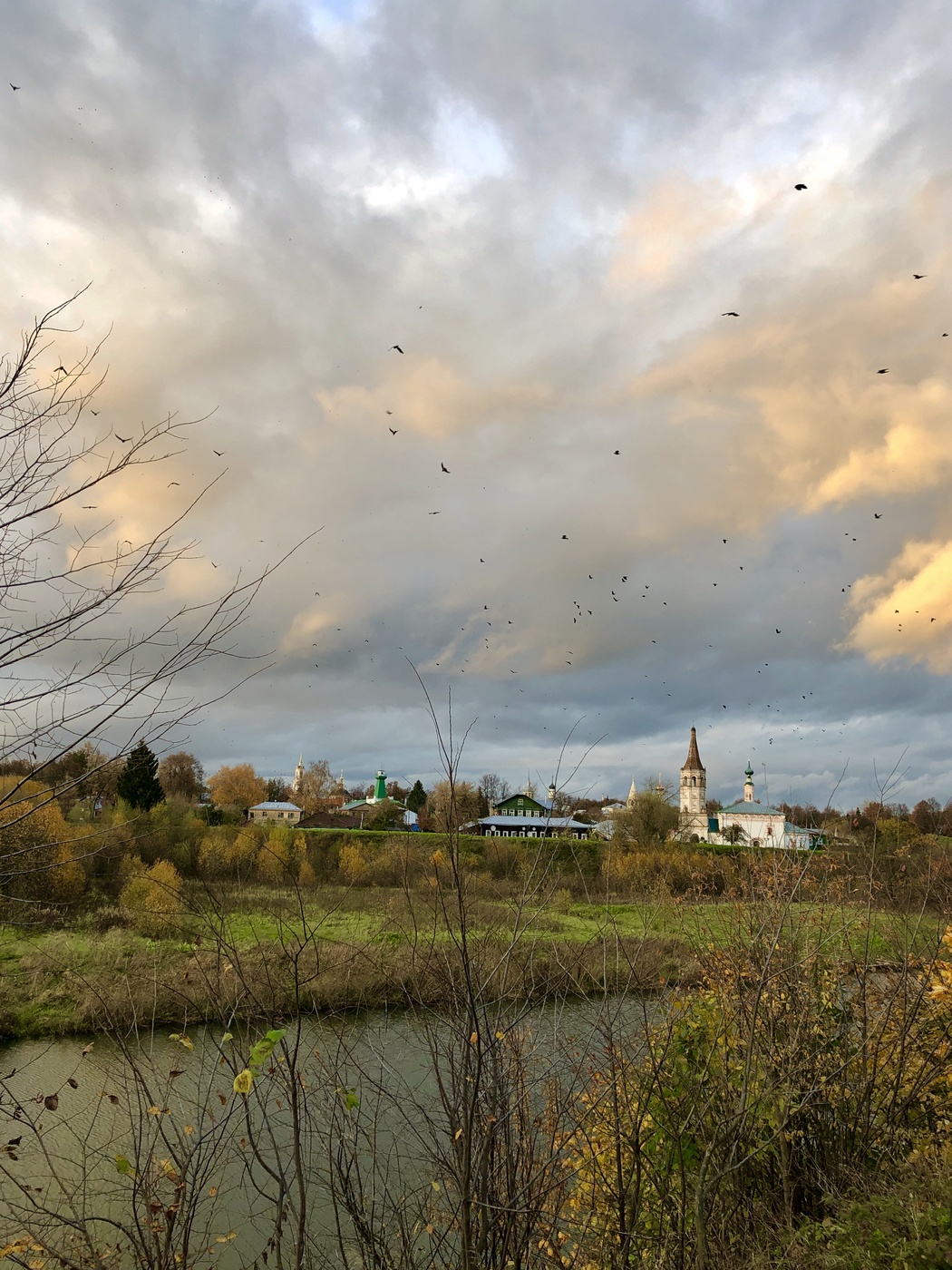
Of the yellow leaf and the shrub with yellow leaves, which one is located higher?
the yellow leaf

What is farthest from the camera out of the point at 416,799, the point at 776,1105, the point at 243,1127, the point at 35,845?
the point at 416,799

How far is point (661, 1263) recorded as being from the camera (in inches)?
130

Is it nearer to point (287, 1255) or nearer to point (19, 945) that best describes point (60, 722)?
point (287, 1255)

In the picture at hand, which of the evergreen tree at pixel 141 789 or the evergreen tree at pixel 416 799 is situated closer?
the evergreen tree at pixel 141 789

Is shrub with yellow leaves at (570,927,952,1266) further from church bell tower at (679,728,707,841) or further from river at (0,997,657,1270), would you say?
church bell tower at (679,728,707,841)

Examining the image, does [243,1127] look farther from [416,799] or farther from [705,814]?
[705,814]

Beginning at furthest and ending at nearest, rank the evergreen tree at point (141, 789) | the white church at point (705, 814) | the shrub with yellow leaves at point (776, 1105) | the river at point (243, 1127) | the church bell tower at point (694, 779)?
the church bell tower at point (694, 779)
the white church at point (705, 814)
the evergreen tree at point (141, 789)
the shrub with yellow leaves at point (776, 1105)
the river at point (243, 1127)

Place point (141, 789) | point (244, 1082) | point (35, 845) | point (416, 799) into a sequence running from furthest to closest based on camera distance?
point (416, 799) → point (141, 789) → point (35, 845) → point (244, 1082)

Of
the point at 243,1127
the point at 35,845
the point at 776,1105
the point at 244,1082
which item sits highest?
the point at 35,845

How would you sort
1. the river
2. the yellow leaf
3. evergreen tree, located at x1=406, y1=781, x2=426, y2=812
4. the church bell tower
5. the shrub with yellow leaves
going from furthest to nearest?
the church bell tower → evergreen tree, located at x1=406, y1=781, x2=426, y2=812 → the shrub with yellow leaves → the river → the yellow leaf

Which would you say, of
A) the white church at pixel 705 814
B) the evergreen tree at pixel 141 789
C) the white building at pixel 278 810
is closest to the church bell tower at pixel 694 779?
the white church at pixel 705 814

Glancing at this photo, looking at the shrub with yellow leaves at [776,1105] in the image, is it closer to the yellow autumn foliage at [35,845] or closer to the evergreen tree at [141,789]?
the yellow autumn foliage at [35,845]

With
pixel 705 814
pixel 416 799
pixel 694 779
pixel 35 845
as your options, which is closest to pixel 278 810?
pixel 416 799

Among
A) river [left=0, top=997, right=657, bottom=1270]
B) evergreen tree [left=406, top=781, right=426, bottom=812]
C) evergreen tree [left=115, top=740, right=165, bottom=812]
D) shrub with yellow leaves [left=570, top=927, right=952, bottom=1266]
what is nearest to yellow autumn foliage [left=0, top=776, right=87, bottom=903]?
river [left=0, top=997, right=657, bottom=1270]
